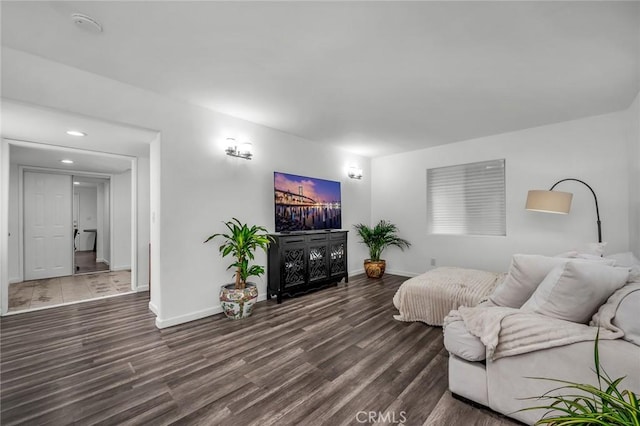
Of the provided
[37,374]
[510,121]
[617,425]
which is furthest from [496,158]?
[37,374]

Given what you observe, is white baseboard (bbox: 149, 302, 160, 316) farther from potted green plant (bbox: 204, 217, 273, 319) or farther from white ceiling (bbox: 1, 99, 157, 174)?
white ceiling (bbox: 1, 99, 157, 174)

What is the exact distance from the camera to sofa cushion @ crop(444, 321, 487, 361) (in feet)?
5.56

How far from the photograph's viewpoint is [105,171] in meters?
5.61

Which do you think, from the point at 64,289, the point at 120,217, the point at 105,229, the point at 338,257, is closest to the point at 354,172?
the point at 338,257

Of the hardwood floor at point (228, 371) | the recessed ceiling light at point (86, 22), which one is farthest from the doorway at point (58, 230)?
the recessed ceiling light at point (86, 22)

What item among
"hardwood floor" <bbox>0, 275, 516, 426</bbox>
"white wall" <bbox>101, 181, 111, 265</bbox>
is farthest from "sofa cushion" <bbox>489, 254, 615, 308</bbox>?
"white wall" <bbox>101, 181, 111, 265</bbox>

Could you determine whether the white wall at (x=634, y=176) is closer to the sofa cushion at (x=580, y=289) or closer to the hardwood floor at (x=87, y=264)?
the sofa cushion at (x=580, y=289)

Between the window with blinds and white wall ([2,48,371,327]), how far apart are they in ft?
10.2

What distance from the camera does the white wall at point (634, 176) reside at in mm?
2982

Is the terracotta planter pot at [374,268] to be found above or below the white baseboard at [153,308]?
above

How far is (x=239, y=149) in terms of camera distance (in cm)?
360

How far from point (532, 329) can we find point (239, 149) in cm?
345

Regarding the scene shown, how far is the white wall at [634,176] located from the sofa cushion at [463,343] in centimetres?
289

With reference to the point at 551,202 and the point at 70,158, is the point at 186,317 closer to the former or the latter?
the point at 70,158
